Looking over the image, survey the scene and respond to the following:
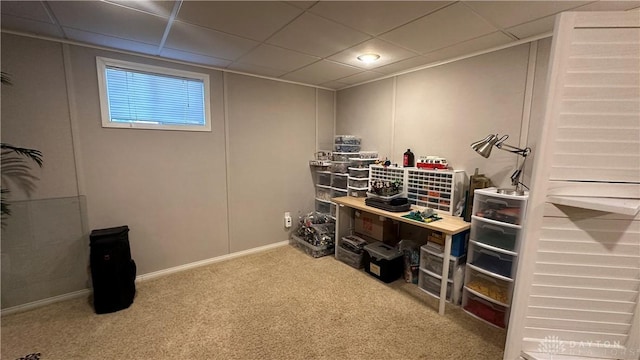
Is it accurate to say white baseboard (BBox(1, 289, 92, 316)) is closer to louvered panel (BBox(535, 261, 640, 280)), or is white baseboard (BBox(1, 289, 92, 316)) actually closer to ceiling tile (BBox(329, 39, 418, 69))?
ceiling tile (BBox(329, 39, 418, 69))

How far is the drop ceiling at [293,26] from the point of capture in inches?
64.3

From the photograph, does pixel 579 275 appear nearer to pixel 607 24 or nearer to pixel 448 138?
pixel 607 24

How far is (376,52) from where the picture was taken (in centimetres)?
242

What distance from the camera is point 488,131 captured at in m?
2.40

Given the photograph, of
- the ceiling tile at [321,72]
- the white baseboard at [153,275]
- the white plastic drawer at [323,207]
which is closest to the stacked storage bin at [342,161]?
the white plastic drawer at [323,207]

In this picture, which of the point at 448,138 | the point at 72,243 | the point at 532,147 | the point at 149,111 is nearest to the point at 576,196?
the point at 532,147

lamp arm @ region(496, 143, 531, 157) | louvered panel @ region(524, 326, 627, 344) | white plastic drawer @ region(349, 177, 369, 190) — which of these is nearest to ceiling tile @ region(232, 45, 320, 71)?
white plastic drawer @ region(349, 177, 369, 190)

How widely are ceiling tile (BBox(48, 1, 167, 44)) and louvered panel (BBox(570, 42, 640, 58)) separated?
238cm

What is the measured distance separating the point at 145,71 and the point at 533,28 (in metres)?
3.45

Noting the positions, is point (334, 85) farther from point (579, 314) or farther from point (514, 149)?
point (579, 314)

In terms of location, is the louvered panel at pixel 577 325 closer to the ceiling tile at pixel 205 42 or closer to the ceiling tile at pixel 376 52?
the ceiling tile at pixel 376 52

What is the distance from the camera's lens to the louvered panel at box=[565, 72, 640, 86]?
3.12ft

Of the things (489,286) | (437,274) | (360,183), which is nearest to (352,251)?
(360,183)

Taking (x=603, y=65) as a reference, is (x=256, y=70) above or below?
above
